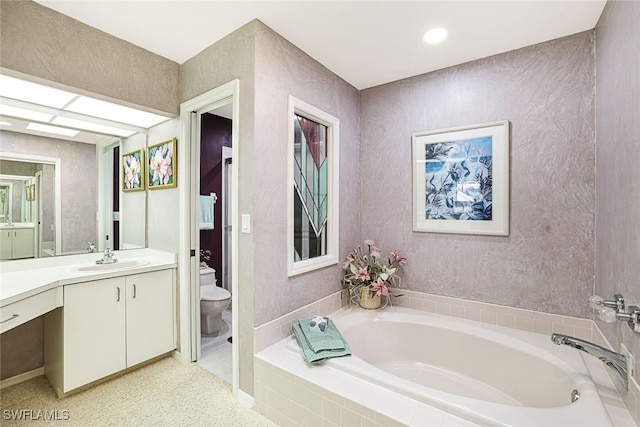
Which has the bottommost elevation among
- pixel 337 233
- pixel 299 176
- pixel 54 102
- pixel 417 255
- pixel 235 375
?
pixel 235 375

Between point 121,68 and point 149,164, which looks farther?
point 149,164

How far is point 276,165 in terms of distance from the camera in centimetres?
194

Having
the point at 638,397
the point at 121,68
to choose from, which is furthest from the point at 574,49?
the point at 121,68

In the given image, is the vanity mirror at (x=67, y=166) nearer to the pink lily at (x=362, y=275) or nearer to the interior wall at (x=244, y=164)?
the interior wall at (x=244, y=164)

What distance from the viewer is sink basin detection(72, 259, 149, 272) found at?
7.12ft

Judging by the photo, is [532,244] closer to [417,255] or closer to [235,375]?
[417,255]

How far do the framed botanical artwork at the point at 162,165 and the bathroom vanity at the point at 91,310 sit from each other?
2.02ft

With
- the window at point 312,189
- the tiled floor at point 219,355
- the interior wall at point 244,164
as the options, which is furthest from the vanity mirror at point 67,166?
the window at point 312,189

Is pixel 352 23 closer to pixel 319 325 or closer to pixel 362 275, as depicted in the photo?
pixel 362 275

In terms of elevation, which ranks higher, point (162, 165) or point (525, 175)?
point (162, 165)

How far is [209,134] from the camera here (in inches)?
141

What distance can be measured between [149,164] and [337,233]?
5.88 ft

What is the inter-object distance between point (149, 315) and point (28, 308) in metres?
0.77

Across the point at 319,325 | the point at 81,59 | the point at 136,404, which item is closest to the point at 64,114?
the point at 81,59
